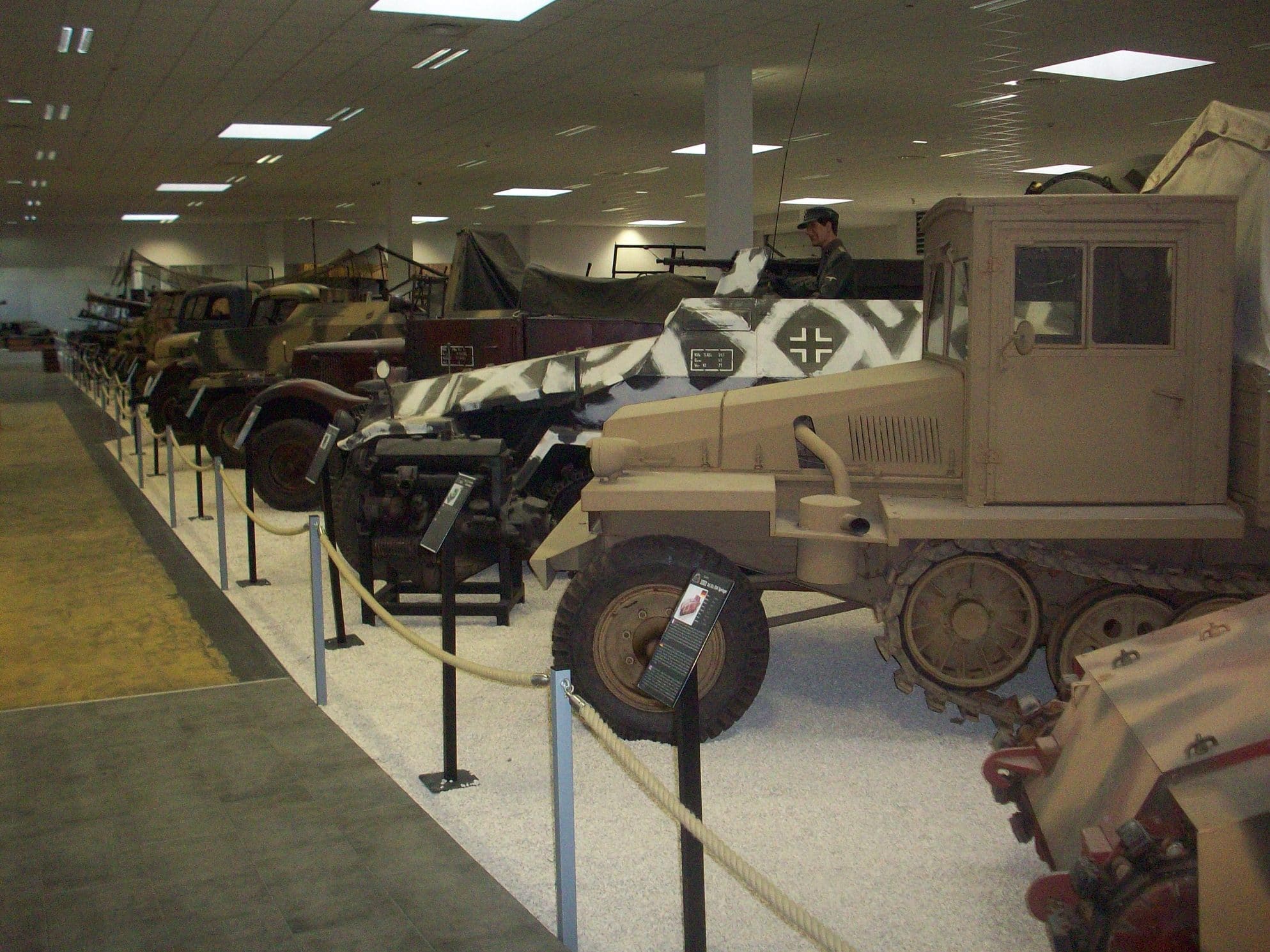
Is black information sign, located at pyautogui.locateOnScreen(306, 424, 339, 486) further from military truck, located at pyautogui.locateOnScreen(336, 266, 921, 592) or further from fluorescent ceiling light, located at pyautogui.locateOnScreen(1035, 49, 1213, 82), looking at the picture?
fluorescent ceiling light, located at pyautogui.locateOnScreen(1035, 49, 1213, 82)

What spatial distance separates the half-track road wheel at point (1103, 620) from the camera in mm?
5102

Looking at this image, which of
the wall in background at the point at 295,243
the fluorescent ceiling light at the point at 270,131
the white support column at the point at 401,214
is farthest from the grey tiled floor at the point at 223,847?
the wall in background at the point at 295,243

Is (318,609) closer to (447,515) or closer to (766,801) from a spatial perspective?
(447,515)

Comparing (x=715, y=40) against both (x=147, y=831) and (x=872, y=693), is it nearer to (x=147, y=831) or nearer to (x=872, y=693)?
(x=872, y=693)

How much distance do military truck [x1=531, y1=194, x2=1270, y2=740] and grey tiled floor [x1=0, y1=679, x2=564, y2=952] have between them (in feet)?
3.69

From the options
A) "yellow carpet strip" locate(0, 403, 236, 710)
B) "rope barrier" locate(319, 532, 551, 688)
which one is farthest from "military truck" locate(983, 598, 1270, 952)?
"yellow carpet strip" locate(0, 403, 236, 710)

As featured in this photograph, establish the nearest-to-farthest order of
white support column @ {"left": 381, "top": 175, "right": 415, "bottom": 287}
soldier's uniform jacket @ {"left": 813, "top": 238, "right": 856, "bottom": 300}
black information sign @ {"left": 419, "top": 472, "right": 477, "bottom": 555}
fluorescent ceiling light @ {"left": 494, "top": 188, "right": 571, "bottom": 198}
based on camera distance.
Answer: black information sign @ {"left": 419, "top": 472, "right": 477, "bottom": 555}, soldier's uniform jacket @ {"left": 813, "top": 238, "right": 856, "bottom": 300}, white support column @ {"left": 381, "top": 175, "right": 415, "bottom": 287}, fluorescent ceiling light @ {"left": 494, "top": 188, "right": 571, "bottom": 198}

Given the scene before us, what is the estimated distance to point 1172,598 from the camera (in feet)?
16.7

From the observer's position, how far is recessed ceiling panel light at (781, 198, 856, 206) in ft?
92.8

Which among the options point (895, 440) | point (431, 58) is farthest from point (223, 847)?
point (431, 58)

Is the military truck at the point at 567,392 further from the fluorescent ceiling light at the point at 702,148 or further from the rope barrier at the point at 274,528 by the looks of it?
the fluorescent ceiling light at the point at 702,148

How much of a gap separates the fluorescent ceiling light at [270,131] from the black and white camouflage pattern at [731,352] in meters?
11.9

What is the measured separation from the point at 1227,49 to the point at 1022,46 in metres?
2.28

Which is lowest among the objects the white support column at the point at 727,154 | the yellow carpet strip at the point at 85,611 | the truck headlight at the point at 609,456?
the yellow carpet strip at the point at 85,611
